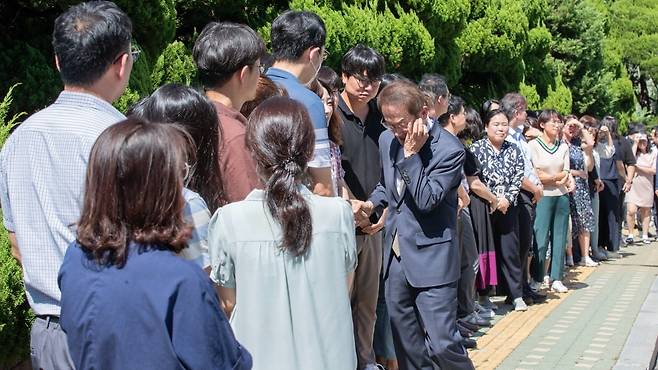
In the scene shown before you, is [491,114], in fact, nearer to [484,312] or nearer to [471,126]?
[471,126]

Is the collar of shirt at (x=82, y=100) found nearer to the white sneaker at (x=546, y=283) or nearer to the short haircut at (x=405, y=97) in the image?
the short haircut at (x=405, y=97)

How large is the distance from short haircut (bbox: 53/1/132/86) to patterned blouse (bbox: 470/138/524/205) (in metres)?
6.25

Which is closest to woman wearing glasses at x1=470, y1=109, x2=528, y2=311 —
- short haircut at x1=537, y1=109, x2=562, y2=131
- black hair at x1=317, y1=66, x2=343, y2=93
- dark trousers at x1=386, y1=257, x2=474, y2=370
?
short haircut at x1=537, y1=109, x2=562, y2=131

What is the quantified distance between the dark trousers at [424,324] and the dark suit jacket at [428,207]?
84mm

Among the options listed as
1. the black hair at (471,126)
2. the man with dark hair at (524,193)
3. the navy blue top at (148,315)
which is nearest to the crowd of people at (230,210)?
the navy blue top at (148,315)

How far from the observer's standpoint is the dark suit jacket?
5.31 metres

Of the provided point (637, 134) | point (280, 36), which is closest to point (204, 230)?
point (280, 36)

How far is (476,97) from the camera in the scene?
1981cm

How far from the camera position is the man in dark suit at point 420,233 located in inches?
208

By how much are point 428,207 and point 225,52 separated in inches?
75.9

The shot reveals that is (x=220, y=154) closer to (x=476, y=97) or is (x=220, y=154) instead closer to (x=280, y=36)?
(x=280, y=36)

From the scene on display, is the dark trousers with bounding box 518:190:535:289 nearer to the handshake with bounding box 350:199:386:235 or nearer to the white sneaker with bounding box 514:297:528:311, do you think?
the white sneaker with bounding box 514:297:528:311

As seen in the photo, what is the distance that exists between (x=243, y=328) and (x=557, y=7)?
24.4 meters

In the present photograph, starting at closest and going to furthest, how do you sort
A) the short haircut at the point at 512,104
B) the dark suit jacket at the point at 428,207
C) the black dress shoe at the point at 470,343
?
the dark suit jacket at the point at 428,207 → the black dress shoe at the point at 470,343 → the short haircut at the point at 512,104
